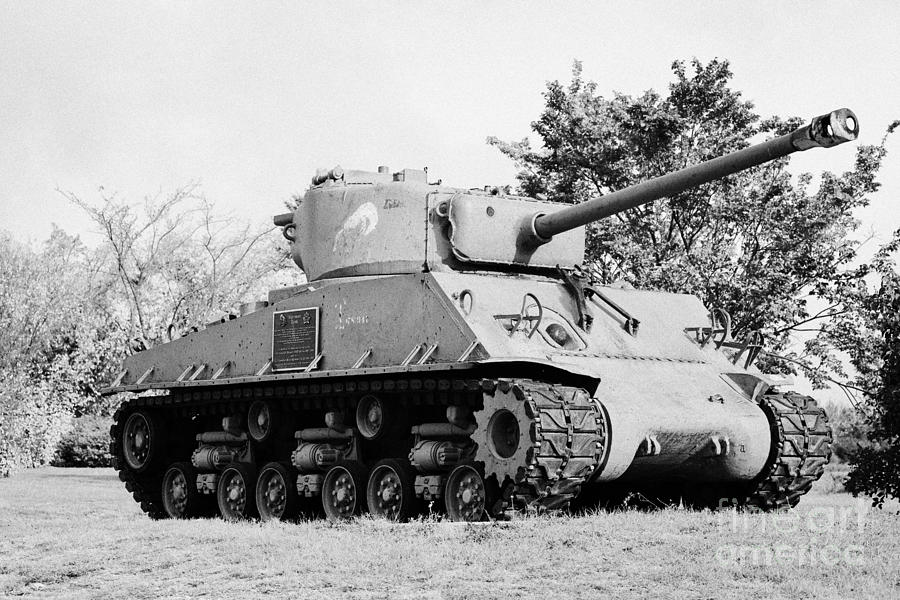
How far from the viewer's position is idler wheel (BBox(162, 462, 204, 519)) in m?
18.8

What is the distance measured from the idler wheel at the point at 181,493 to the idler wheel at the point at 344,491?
316cm

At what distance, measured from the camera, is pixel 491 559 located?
427 inches

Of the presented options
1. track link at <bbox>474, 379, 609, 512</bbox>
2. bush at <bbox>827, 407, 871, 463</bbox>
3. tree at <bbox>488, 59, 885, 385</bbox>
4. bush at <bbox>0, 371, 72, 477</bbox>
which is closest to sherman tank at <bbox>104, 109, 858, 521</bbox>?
track link at <bbox>474, 379, 609, 512</bbox>

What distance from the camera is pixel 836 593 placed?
30.5 ft

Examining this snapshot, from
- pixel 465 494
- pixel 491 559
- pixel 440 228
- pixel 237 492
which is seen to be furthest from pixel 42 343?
pixel 491 559

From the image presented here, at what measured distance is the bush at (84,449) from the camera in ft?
127

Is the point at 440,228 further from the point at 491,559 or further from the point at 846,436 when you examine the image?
the point at 846,436

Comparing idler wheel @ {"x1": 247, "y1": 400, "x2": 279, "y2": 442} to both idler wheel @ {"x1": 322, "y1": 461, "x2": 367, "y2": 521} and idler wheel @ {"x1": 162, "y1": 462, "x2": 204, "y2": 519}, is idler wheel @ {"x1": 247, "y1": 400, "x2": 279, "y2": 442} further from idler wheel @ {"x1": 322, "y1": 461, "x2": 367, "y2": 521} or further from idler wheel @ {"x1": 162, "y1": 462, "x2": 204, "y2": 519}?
idler wheel @ {"x1": 162, "y1": 462, "x2": 204, "y2": 519}

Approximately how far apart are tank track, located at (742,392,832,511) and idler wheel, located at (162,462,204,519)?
24.7 feet

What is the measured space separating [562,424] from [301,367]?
438 centimetres

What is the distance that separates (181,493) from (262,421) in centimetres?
228

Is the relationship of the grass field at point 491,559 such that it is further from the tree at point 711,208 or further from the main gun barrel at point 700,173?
the tree at point 711,208

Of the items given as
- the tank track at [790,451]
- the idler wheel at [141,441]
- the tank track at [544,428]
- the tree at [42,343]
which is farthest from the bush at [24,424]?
the tank track at [790,451]

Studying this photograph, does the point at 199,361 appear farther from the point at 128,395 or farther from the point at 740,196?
the point at 128,395
